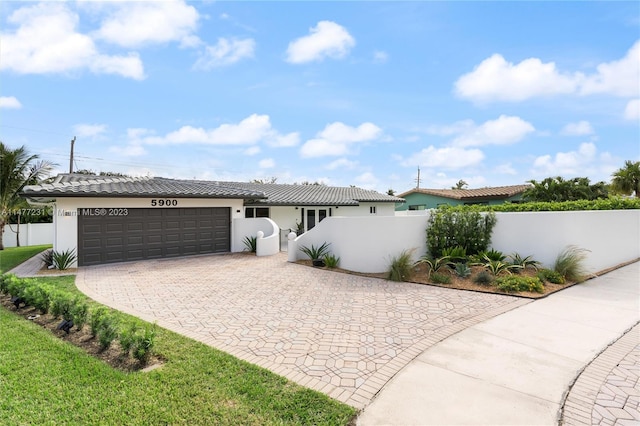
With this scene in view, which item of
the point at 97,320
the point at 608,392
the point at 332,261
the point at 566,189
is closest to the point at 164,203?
the point at 332,261

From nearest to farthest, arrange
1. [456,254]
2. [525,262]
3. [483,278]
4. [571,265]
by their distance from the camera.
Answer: [483,278]
[571,265]
[525,262]
[456,254]

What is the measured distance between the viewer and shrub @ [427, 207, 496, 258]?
10.9 meters

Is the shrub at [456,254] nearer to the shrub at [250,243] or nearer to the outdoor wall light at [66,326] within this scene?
the shrub at [250,243]

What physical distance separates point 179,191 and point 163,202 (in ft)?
2.96

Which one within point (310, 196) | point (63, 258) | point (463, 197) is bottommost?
point (63, 258)

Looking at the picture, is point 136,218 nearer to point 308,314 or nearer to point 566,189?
point 308,314

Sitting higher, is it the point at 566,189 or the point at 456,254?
the point at 566,189

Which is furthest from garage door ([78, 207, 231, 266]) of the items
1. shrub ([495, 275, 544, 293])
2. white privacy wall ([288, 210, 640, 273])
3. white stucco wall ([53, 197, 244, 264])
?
shrub ([495, 275, 544, 293])

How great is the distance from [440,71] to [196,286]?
12285 millimetres

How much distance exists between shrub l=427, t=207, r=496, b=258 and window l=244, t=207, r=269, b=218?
13016mm

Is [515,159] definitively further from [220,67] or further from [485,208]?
[220,67]

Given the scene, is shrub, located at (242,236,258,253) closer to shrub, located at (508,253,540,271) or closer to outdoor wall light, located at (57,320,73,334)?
outdoor wall light, located at (57,320,73,334)

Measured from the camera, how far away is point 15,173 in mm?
19688

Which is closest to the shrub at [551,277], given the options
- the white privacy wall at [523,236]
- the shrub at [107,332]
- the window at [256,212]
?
the white privacy wall at [523,236]
